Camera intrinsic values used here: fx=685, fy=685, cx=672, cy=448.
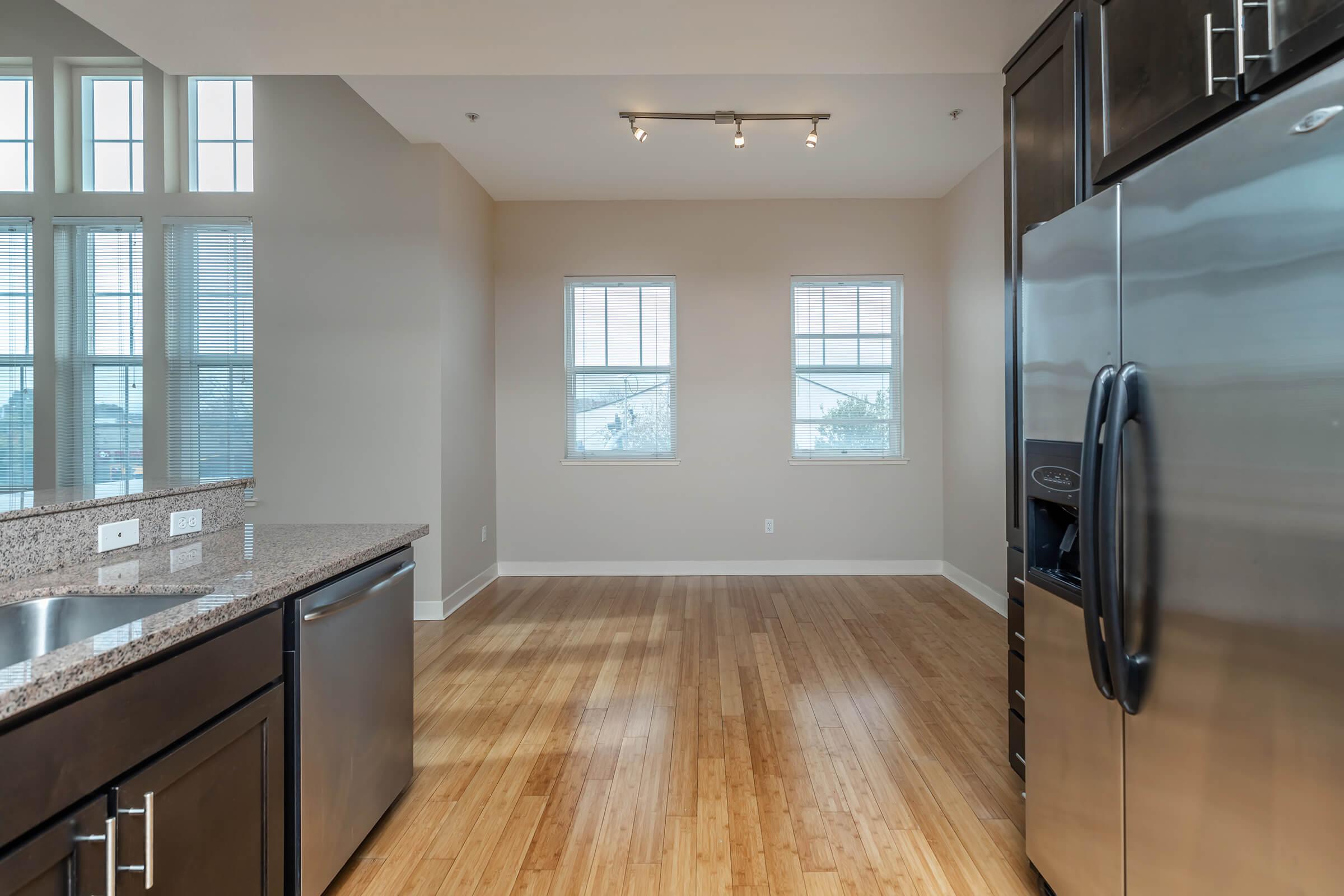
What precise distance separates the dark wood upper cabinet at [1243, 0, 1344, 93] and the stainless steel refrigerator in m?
0.13

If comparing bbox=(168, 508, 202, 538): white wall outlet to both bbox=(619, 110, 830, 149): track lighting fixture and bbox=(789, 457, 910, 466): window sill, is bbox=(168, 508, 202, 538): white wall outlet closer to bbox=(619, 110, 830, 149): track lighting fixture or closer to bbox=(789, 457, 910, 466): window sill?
bbox=(619, 110, 830, 149): track lighting fixture

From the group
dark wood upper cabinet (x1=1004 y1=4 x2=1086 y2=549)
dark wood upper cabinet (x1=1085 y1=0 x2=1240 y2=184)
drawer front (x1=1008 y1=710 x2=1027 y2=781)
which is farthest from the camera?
drawer front (x1=1008 y1=710 x2=1027 y2=781)

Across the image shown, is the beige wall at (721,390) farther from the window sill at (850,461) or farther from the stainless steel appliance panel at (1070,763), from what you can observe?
the stainless steel appliance panel at (1070,763)

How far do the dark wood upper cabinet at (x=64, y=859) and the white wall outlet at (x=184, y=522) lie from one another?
114 centimetres

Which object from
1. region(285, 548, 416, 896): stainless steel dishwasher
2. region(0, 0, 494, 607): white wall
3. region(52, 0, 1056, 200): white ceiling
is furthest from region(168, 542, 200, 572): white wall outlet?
region(0, 0, 494, 607): white wall

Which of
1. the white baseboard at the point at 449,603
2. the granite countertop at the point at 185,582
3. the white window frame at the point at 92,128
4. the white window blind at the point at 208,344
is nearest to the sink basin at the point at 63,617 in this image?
the granite countertop at the point at 185,582

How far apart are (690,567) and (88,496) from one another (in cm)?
425

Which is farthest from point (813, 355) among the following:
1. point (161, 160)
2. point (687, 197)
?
point (161, 160)

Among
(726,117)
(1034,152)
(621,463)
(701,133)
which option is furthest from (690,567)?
(1034,152)

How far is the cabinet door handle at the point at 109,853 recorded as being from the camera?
1023mm

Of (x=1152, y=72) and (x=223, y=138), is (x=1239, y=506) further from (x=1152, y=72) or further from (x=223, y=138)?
(x=223, y=138)

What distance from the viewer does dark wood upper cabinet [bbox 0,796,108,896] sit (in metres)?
0.89

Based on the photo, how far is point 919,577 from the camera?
213 inches

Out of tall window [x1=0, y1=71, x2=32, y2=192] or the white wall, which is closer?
the white wall
